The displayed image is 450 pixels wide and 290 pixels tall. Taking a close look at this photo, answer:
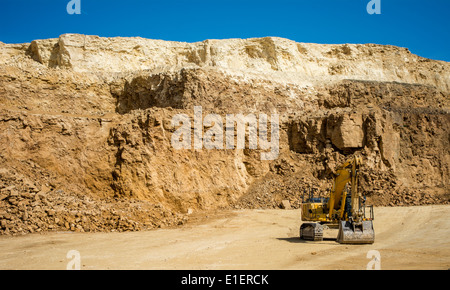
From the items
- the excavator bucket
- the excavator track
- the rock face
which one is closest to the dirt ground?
→ the excavator bucket

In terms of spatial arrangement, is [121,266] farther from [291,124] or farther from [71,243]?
[291,124]

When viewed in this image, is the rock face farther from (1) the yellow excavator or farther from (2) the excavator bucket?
(2) the excavator bucket

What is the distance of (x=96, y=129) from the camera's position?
2367cm

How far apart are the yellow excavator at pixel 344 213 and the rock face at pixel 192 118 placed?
6.76 meters

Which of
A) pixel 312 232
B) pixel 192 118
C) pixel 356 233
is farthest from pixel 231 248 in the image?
pixel 192 118

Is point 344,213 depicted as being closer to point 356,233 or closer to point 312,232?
point 356,233

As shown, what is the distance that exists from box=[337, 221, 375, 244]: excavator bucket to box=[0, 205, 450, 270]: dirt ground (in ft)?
0.72

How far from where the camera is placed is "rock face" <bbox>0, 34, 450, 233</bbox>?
2016 cm

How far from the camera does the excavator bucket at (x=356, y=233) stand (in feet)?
42.4

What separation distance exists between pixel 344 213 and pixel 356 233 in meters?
0.95

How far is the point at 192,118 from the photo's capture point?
25312 mm

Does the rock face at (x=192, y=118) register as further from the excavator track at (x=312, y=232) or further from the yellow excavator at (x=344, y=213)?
the yellow excavator at (x=344, y=213)

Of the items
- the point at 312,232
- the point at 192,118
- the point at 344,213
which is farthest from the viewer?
the point at 192,118
